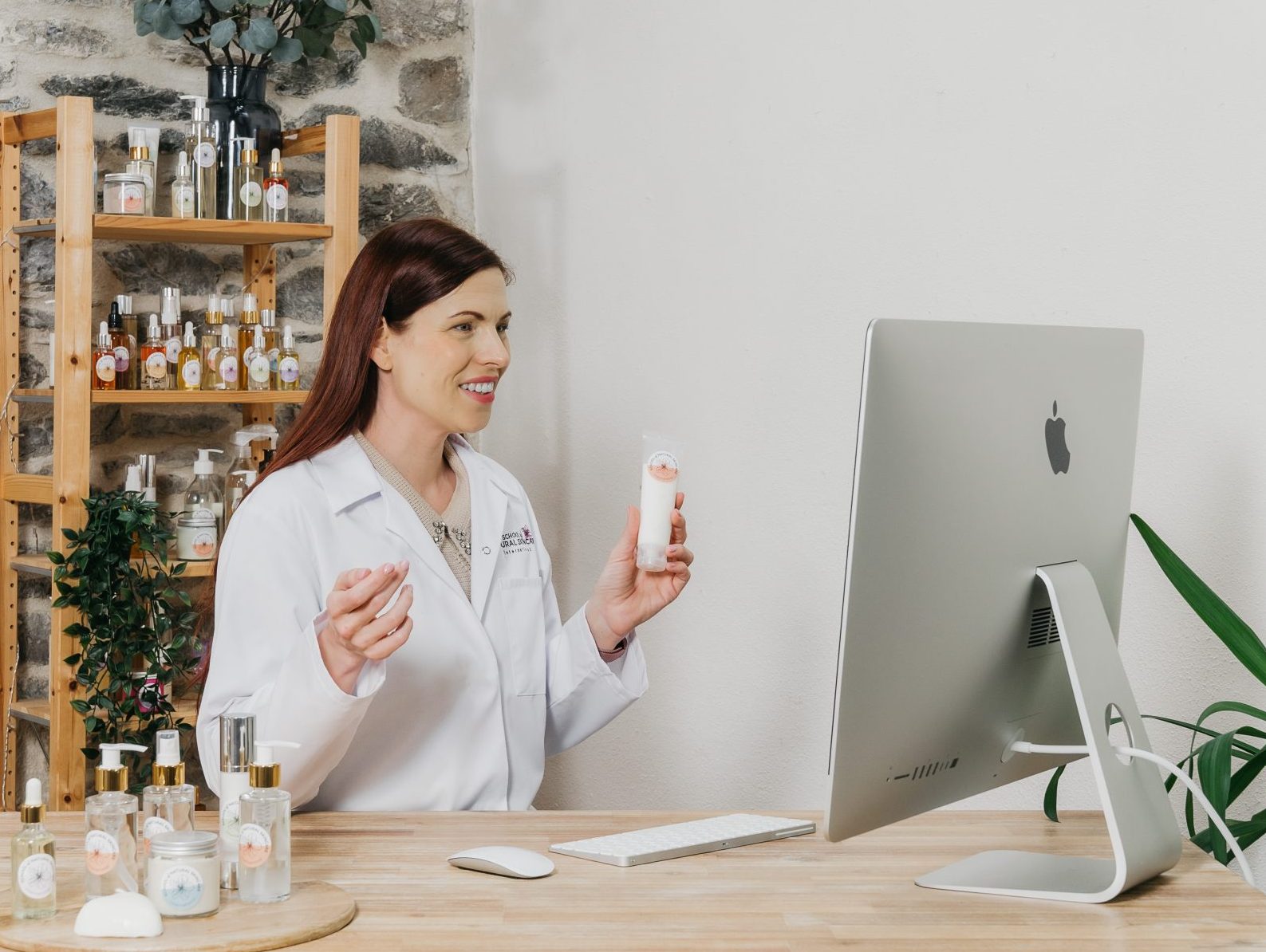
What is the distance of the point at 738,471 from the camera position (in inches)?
99.9

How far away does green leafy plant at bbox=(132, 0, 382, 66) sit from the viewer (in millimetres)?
2742

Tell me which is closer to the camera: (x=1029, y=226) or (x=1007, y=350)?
(x=1007, y=350)

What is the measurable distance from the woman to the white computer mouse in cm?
29

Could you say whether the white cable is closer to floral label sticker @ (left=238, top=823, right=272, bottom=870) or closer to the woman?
the woman

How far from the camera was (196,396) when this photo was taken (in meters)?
2.75

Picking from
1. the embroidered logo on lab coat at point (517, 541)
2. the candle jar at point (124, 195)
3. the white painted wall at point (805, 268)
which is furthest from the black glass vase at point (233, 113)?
the embroidered logo on lab coat at point (517, 541)

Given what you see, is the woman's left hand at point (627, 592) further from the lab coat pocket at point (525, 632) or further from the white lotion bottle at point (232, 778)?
the white lotion bottle at point (232, 778)

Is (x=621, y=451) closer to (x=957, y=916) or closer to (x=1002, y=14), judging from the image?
(x=1002, y=14)

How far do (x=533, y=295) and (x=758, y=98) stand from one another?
902 millimetres

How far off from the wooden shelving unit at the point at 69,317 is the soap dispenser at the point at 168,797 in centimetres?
156

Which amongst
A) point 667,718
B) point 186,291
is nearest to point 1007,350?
point 667,718

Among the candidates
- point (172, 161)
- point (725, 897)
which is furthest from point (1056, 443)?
point (172, 161)

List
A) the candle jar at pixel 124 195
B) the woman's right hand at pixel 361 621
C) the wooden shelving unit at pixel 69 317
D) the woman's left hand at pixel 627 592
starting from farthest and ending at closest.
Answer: the candle jar at pixel 124 195 → the wooden shelving unit at pixel 69 317 → the woman's left hand at pixel 627 592 → the woman's right hand at pixel 361 621

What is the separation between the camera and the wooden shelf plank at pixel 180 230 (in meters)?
2.66
